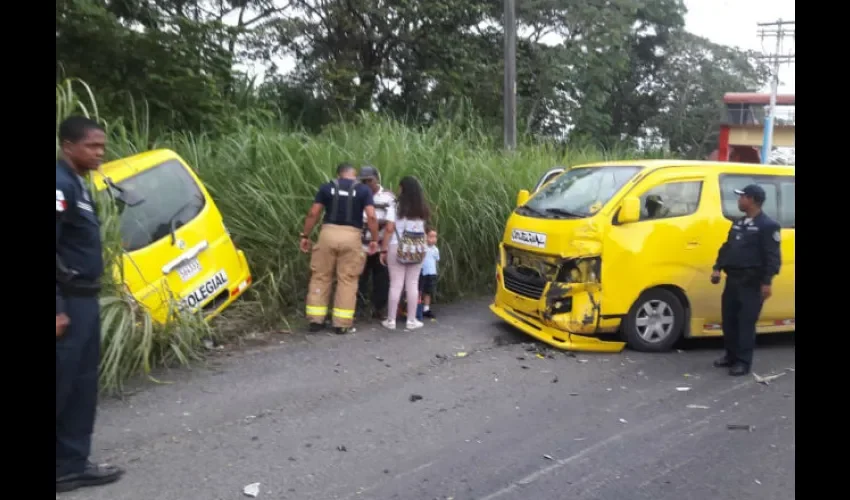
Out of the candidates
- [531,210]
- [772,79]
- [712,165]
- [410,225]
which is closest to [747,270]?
[712,165]

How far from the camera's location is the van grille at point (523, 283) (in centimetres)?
679

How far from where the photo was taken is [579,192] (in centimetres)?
713

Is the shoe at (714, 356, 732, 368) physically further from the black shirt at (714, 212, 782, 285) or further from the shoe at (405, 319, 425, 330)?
the shoe at (405, 319, 425, 330)

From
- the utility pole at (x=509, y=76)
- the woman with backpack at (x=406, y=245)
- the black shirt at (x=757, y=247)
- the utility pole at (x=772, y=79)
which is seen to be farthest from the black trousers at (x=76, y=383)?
the utility pole at (x=772, y=79)

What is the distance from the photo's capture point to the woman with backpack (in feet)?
24.0

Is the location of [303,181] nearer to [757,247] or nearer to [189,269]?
[189,269]

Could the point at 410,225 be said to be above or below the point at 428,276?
above

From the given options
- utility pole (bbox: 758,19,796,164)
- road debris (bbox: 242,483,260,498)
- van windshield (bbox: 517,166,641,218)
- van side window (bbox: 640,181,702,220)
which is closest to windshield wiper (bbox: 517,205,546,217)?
van windshield (bbox: 517,166,641,218)

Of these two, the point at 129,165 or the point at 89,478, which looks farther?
the point at 129,165

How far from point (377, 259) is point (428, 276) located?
61 cm

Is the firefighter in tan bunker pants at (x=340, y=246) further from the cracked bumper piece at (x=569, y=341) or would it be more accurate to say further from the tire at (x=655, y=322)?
the tire at (x=655, y=322)

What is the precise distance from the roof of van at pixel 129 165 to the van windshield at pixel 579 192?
139 inches
